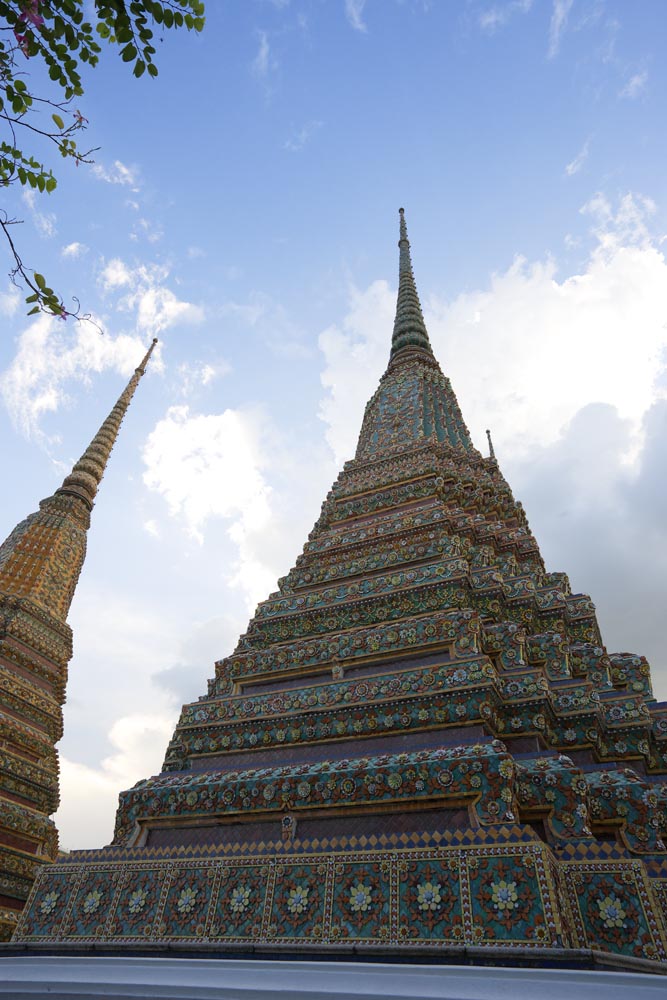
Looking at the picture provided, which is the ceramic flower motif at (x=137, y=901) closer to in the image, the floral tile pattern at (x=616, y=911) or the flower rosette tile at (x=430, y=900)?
the flower rosette tile at (x=430, y=900)

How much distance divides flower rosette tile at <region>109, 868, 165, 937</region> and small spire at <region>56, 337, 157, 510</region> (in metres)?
13.9

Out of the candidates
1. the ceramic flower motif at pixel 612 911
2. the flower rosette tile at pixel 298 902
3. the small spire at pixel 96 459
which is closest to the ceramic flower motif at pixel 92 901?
the flower rosette tile at pixel 298 902

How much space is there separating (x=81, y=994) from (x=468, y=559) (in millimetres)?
6728

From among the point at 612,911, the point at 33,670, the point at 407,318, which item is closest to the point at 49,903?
the point at 612,911

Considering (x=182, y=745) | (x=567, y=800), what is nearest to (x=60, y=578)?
(x=182, y=745)

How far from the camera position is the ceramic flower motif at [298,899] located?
15.8 feet

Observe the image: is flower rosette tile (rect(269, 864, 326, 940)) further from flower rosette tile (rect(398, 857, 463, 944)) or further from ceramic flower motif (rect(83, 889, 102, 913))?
ceramic flower motif (rect(83, 889, 102, 913))

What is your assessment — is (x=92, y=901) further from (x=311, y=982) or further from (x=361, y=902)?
(x=311, y=982)

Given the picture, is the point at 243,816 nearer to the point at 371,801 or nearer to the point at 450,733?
the point at 371,801

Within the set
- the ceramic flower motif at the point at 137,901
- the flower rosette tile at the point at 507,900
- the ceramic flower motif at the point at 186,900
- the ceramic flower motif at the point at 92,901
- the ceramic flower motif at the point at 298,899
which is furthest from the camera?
the ceramic flower motif at the point at 92,901

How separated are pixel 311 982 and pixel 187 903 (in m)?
2.94

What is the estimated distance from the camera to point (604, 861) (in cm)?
446

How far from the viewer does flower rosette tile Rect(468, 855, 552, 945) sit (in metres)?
4.02

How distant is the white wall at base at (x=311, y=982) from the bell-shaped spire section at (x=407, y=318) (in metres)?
16.5
